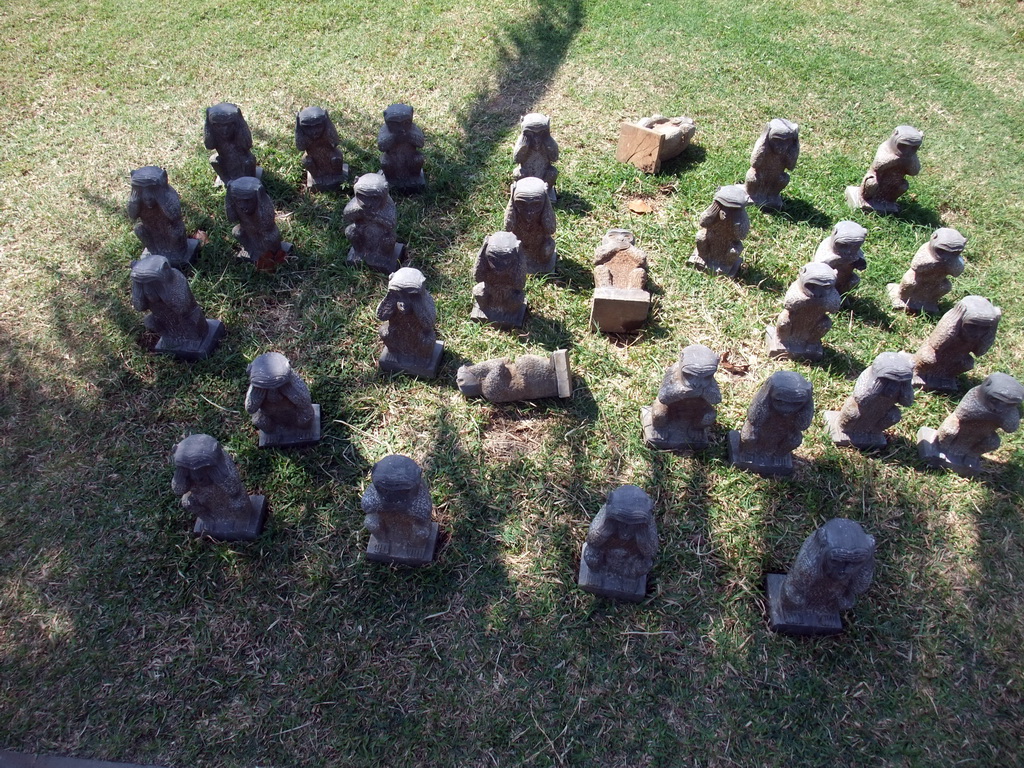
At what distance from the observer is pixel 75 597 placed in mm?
3666

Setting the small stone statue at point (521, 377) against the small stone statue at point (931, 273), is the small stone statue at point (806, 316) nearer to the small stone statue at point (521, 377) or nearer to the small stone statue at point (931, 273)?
the small stone statue at point (931, 273)

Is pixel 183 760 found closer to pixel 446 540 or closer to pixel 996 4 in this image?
pixel 446 540

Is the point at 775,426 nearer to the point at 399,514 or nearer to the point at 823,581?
the point at 823,581

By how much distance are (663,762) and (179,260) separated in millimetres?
4719

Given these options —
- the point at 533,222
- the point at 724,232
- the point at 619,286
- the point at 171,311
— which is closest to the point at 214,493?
the point at 171,311

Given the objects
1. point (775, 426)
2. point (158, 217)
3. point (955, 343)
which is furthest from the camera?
point (158, 217)

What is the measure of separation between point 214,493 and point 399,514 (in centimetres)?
101

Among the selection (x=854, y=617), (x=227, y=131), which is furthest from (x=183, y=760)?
(x=227, y=131)

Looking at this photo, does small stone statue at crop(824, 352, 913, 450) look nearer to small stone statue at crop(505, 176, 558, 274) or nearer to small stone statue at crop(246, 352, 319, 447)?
small stone statue at crop(505, 176, 558, 274)

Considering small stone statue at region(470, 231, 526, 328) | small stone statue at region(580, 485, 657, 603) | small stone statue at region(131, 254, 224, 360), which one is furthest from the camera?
small stone statue at region(470, 231, 526, 328)

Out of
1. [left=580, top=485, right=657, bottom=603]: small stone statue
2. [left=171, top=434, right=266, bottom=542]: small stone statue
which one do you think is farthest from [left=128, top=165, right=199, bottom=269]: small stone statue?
[left=580, top=485, right=657, bottom=603]: small stone statue

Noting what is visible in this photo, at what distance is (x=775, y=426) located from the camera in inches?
154

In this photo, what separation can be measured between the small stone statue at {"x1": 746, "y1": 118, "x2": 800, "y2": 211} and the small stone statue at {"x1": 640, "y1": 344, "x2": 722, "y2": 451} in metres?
2.41

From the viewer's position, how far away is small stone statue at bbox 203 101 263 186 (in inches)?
218
